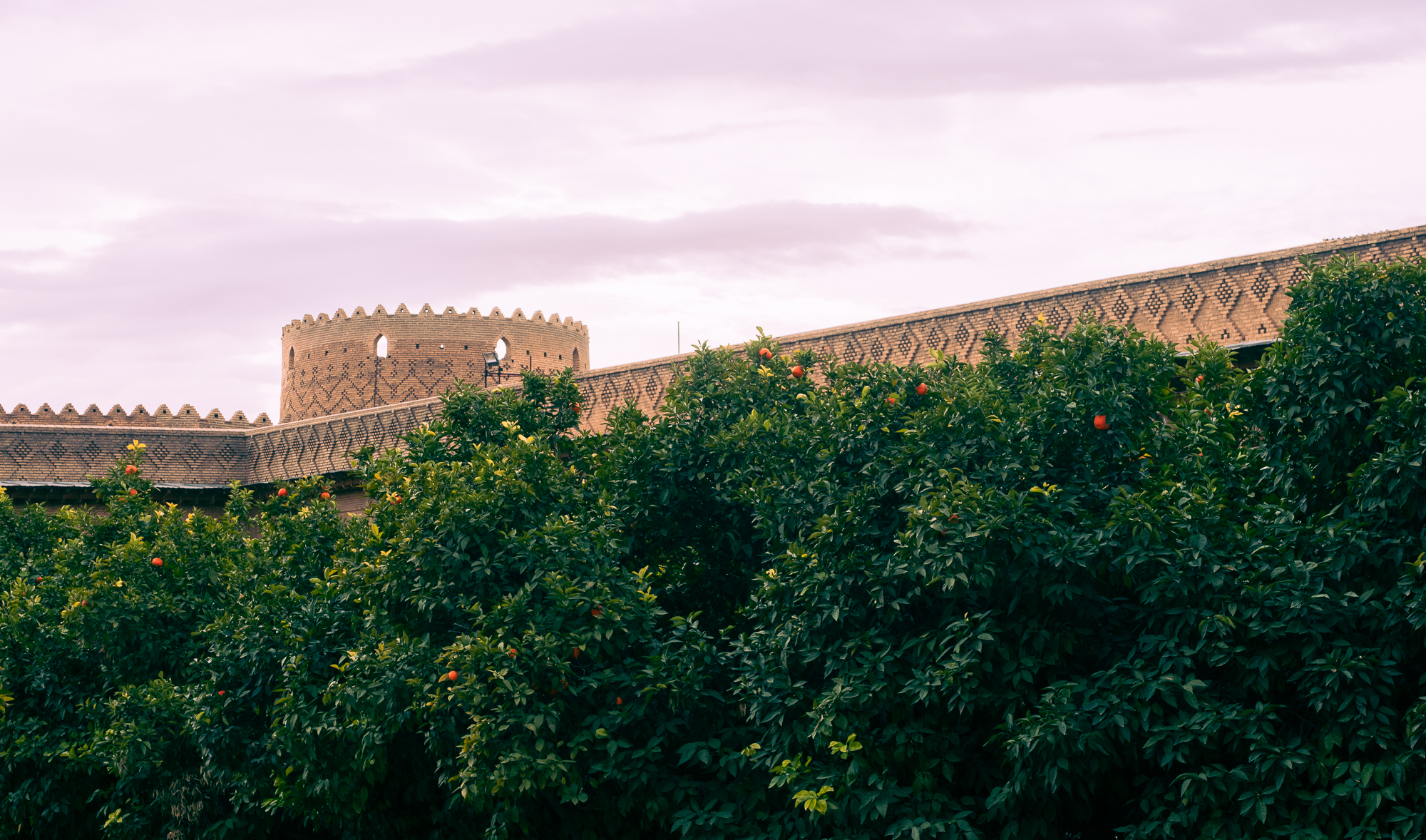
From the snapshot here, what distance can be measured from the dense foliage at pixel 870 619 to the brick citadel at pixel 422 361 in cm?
215

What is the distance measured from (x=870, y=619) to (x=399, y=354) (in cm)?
3104

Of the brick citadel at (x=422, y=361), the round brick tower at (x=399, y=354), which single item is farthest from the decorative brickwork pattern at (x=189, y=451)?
the round brick tower at (x=399, y=354)

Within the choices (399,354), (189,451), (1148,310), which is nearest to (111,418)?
(189,451)

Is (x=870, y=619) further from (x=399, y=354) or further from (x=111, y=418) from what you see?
(x=399, y=354)

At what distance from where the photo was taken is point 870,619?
9656 millimetres

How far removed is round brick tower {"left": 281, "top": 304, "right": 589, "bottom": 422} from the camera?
38.3 meters

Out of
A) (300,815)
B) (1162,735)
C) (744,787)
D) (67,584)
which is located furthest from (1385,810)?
(67,584)

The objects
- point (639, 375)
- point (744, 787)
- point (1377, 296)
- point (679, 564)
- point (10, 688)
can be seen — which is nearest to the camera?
point (1377, 296)

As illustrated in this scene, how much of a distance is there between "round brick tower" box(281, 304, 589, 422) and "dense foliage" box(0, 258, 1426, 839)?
25404 mm

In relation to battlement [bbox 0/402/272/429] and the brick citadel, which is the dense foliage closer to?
the brick citadel

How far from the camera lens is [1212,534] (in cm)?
873

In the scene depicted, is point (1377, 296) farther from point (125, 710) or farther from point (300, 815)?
point (125, 710)

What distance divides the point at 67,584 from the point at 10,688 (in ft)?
4.16

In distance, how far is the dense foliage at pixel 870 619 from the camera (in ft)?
26.8
